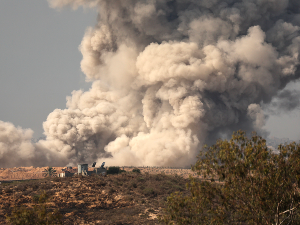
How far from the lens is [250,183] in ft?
43.5

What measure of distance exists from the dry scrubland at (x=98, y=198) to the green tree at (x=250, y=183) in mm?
14294

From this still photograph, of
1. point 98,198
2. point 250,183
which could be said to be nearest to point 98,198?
point 98,198

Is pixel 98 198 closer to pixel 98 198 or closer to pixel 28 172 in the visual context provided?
pixel 98 198

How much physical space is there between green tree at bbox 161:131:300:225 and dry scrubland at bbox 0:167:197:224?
14.3 m

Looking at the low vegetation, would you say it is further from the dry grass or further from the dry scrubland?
the dry grass

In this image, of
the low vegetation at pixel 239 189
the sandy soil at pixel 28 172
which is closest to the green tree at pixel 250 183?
the low vegetation at pixel 239 189

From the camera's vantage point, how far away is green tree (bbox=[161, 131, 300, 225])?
517 inches

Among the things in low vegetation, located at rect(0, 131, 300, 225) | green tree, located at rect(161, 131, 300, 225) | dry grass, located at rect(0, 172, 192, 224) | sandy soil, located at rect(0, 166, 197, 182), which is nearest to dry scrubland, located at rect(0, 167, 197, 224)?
dry grass, located at rect(0, 172, 192, 224)

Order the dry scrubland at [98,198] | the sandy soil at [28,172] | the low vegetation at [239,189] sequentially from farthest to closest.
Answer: the sandy soil at [28,172]
the dry scrubland at [98,198]
the low vegetation at [239,189]

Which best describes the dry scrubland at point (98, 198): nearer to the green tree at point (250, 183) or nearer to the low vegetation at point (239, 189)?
the low vegetation at point (239, 189)

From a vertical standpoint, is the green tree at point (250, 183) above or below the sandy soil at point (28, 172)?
below

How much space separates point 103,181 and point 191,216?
90.5 ft

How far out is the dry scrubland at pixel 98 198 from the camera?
27656 mm

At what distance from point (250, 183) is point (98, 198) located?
24.2 m
